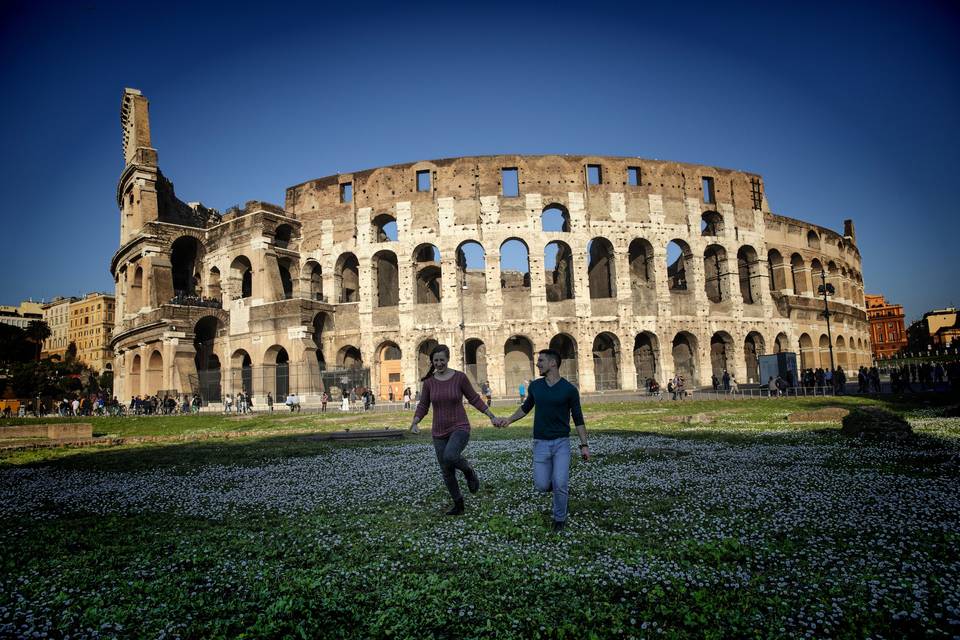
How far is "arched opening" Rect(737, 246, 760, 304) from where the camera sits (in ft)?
114

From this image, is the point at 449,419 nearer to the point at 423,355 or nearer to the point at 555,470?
the point at 555,470

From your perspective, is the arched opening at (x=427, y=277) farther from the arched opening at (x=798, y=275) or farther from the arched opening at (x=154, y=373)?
the arched opening at (x=798, y=275)

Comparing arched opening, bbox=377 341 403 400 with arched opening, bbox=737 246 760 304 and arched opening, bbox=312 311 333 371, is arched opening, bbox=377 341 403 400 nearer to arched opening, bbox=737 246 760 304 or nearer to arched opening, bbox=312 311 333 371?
arched opening, bbox=312 311 333 371

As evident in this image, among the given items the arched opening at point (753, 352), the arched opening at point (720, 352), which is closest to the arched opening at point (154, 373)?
the arched opening at point (720, 352)

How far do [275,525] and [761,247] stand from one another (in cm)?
3696

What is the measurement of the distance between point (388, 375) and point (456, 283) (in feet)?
22.5

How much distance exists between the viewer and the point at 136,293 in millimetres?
35031

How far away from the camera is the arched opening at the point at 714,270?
34.1m

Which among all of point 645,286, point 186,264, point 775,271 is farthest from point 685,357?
point 186,264

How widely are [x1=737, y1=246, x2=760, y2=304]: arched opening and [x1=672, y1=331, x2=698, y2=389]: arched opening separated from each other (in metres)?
5.57

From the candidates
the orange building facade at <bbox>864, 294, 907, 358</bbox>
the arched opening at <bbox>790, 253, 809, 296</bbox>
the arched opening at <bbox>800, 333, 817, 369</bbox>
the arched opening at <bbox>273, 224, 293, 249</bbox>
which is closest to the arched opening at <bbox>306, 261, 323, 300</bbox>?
the arched opening at <bbox>273, 224, 293, 249</bbox>

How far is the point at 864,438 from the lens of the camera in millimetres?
9891

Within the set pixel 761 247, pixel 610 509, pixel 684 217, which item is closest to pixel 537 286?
pixel 684 217

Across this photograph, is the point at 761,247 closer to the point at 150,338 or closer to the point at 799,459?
the point at 799,459
